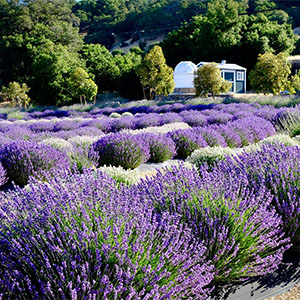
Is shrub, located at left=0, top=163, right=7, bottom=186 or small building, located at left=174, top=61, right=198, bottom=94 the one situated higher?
small building, located at left=174, top=61, right=198, bottom=94

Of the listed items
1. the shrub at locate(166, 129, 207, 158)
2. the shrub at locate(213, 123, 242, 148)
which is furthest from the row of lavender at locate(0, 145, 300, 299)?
the shrub at locate(213, 123, 242, 148)

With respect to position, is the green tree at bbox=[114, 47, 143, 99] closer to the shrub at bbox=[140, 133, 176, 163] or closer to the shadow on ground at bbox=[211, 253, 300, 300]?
the shrub at bbox=[140, 133, 176, 163]

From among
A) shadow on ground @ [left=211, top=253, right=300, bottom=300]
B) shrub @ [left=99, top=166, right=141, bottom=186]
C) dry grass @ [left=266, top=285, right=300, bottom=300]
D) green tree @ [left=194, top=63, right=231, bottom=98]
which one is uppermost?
green tree @ [left=194, top=63, right=231, bottom=98]

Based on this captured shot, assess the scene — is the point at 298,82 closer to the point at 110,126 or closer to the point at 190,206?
the point at 110,126

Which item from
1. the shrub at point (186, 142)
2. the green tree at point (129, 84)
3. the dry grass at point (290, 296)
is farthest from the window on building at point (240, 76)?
the dry grass at point (290, 296)

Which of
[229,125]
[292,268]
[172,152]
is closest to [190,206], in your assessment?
[292,268]

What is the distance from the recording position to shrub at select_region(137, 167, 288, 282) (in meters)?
2.61

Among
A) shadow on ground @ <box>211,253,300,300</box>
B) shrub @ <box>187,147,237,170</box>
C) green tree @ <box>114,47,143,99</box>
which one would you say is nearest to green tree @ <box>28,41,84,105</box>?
green tree @ <box>114,47,143,99</box>

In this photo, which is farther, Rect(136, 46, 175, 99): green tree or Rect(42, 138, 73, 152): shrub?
Rect(136, 46, 175, 99): green tree

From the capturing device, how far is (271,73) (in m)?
26.5

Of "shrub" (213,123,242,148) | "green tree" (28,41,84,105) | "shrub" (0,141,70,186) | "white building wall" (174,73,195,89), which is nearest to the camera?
"shrub" (0,141,70,186)

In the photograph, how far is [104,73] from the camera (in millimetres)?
44281

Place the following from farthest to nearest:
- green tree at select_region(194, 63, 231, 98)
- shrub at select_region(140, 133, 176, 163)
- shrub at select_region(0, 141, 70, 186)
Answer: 1. green tree at select_region(194, 63, 231, 98)
2. shrub at select_region(140, 133, 176, 163)
3. shrub at select_region(0, 141, 70, 186)

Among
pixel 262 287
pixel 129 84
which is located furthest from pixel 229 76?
pixel 262 287
